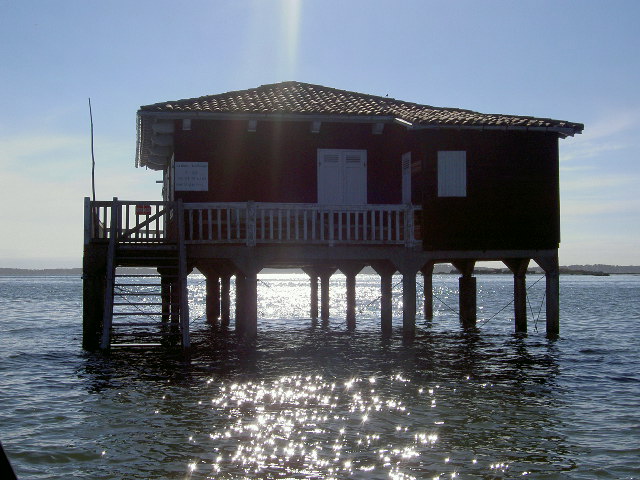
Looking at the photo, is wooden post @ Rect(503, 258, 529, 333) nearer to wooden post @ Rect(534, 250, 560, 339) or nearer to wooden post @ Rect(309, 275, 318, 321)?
wooden post @ Rect(534, 250, 560, 339)

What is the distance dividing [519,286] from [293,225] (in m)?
7.50

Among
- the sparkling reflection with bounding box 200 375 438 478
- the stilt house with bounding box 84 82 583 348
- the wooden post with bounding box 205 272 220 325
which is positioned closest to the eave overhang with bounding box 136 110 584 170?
the stilt house with bounding box 84 82 583 348

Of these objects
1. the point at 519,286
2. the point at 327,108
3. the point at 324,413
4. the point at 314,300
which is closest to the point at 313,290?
the point at 314,300

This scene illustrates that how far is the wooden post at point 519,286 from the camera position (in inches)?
886

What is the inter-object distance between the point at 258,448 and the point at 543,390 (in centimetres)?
661

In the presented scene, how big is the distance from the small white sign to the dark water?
413cm

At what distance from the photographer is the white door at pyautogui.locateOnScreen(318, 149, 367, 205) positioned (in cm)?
2083

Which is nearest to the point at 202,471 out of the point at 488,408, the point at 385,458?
the point at 385,458

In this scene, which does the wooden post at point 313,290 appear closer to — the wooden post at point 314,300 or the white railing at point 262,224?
the wooden post at point 314,300

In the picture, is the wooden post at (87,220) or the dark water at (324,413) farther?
the wooden post at (87,220)

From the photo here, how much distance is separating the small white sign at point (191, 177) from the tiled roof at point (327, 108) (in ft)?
4.82

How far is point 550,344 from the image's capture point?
73.6 feet

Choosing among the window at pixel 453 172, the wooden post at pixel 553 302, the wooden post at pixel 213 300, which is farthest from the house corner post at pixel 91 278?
the wooden post at pixel 213 300

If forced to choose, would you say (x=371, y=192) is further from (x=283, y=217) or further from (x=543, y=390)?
(x=543, y=390)
